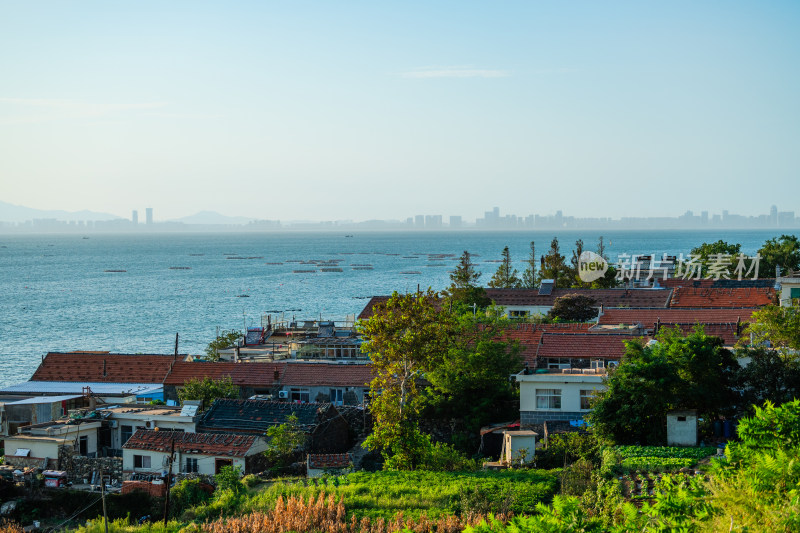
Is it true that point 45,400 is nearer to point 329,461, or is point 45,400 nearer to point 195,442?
point 195,442

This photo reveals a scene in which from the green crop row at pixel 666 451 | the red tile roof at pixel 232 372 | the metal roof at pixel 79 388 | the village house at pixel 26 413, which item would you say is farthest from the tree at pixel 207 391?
the green crop row at pixel 666 451

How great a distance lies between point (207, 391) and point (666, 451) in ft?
58.6

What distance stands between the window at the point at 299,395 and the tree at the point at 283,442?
24.2 feet

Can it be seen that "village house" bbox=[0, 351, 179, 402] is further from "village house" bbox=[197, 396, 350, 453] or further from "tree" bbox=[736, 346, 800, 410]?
"tree" bbox=[736, 346, 800, 410]

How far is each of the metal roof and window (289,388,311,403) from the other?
6.25 meters

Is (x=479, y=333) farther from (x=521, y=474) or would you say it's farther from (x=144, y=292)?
(x=144, y=292)

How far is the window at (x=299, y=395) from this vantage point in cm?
3491

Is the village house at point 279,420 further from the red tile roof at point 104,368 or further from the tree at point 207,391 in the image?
the red tile roof at point 104,368

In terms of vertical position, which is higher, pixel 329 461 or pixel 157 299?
pixel 329 461

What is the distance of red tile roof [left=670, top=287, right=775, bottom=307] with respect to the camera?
1951 inches

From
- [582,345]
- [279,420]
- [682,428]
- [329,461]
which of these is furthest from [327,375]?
[682,428]

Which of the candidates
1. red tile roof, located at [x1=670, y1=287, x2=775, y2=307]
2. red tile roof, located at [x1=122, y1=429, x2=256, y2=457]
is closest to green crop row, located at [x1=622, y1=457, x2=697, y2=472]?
red tile roof, located at [x1=122, y1=429, x2=256, y2=457]

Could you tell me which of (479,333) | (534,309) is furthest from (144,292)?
(479,333)

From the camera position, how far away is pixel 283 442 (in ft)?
87.2
